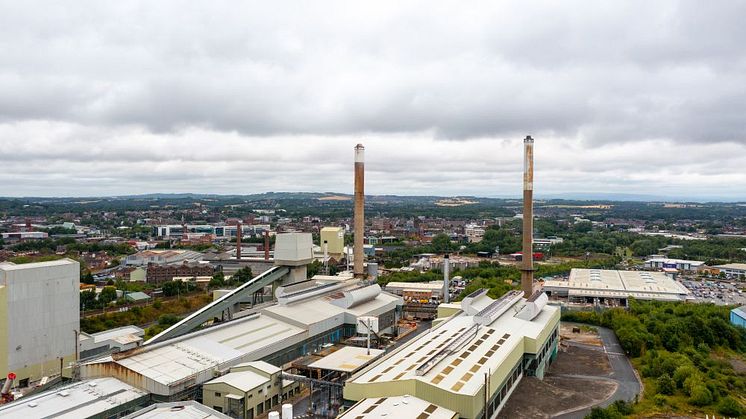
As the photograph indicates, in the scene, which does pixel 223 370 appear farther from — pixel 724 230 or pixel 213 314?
pixel 724 230

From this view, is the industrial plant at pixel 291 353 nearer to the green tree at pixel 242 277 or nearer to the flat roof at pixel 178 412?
the flat roof at pixel 178 412

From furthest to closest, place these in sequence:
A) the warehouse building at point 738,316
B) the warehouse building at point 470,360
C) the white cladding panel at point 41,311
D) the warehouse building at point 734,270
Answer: the warehouse building at point 734,270 → the warehouse building at point 738,316 → the white cladding panel at point 41,311 → the warehouse building at point 470,360

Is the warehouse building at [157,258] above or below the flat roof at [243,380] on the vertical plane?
below

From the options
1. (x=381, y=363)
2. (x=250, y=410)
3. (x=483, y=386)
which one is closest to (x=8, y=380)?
(x=250, y=410)

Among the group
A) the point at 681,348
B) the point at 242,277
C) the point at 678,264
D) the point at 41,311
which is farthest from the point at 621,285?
the point at 41,311

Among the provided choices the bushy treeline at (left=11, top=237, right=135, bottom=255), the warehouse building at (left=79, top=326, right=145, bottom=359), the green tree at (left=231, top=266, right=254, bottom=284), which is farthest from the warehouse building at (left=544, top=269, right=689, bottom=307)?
the bushy treeline at (left=11, top=237, right=135, bottom=255)

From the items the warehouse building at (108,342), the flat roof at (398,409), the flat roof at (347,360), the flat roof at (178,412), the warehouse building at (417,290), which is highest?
the flat roof at (398,409)

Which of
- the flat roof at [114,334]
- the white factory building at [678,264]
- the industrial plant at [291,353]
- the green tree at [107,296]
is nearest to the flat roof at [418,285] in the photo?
the industrial plant at [291,353]

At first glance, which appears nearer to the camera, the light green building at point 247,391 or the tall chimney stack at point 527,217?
the light green building at point 247,391
